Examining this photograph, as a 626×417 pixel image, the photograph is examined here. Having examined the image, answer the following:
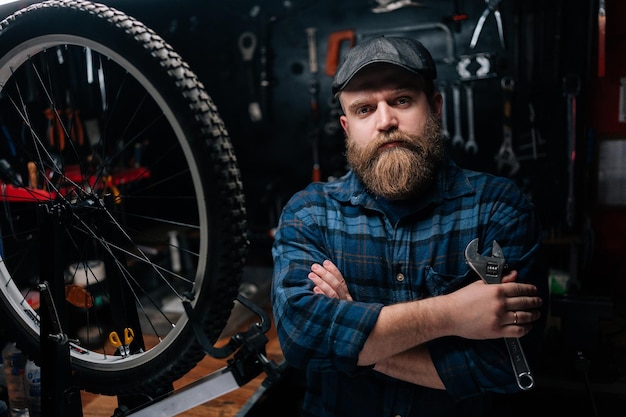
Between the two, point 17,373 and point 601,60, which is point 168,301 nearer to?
point 17,373

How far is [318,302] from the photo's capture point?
1.18m

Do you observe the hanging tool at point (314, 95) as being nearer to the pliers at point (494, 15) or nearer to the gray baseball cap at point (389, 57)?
the pliers at point (494, 15)

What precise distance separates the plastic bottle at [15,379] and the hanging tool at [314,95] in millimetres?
1740

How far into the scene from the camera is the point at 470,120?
2719 mm

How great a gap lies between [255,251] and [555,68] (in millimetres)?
1908

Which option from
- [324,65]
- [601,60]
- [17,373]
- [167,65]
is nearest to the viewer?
[167,65]

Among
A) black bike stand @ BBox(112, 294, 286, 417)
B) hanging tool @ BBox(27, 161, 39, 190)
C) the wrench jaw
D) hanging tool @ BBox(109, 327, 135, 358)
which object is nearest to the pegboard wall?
hanging tool @ BBox(27, 161, 39, 190)

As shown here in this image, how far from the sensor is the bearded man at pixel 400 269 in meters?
1.13

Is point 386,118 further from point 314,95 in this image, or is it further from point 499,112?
point 314,95

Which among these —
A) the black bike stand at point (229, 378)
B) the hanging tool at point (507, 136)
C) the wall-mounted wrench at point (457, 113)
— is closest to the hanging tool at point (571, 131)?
the hanging tool at point (507, 136)

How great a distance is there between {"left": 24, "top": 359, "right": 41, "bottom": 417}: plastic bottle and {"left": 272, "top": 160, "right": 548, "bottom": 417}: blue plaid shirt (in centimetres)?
71

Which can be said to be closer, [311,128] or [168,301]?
[168,301]

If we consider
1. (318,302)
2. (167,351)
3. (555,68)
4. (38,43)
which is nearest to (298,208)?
(318,302)

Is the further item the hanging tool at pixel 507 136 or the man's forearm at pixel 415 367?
the hanging tool at pixel 507 136
